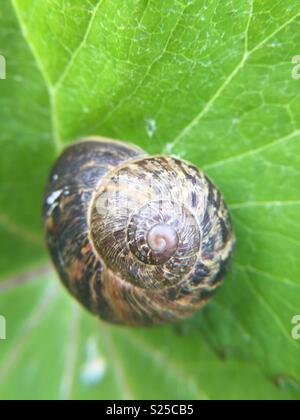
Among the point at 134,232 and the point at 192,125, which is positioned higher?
the point at 192,125

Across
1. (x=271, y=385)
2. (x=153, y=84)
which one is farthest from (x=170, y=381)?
(x=153, y=84)

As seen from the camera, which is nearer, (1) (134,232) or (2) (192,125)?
(1) (134,232)

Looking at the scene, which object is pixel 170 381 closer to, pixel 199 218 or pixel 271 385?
pixel 271 385
